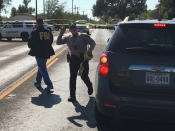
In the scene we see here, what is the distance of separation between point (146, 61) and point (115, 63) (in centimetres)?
41

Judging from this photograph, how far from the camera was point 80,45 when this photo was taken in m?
6.52

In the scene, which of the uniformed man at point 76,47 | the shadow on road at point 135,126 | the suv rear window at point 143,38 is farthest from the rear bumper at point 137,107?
the uniformed man at point 76,47

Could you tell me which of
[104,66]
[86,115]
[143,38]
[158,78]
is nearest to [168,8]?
[86,115]

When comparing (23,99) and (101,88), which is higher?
(101,88)

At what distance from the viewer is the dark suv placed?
3.94 meters

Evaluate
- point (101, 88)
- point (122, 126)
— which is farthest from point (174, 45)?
A: point (122, 126)

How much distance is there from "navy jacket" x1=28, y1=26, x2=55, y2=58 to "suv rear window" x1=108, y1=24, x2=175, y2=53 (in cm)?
354

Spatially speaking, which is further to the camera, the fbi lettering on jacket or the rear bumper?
the fbi lettering on jacket

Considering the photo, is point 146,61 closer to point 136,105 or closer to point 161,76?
point 161,76

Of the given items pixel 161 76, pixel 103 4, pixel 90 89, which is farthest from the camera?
pixel 103 4

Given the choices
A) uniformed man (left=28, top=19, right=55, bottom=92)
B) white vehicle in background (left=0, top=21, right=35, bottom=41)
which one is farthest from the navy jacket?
white vehicle in background (left=0, top=21, right=35, bottom=41)

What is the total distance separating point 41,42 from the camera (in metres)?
7.62

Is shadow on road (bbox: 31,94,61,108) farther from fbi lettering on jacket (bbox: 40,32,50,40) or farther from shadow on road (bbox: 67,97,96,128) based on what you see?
fbi lettering on jacket (bbox: 40,32,50,40)

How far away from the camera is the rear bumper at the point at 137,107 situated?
3926mm
